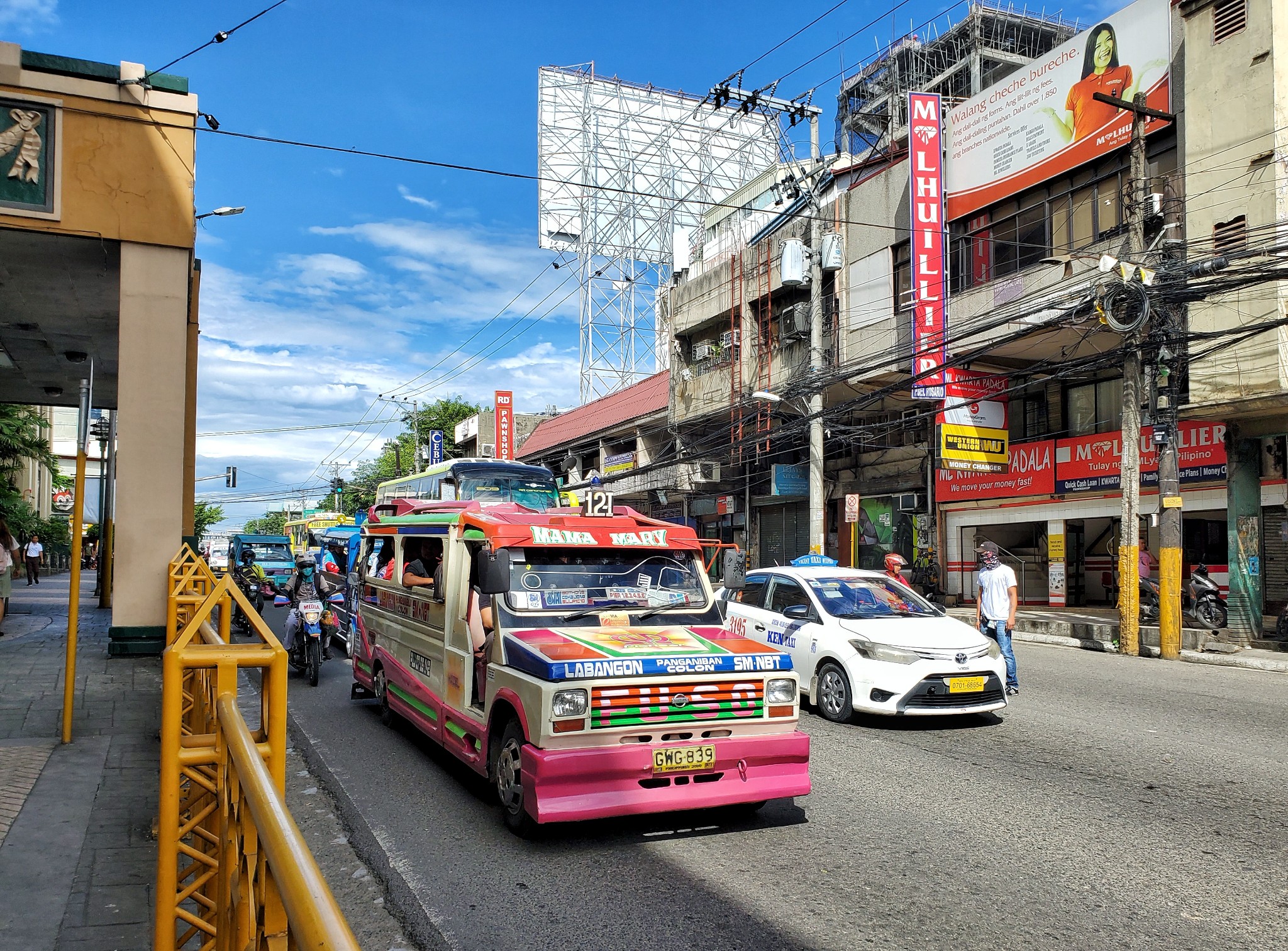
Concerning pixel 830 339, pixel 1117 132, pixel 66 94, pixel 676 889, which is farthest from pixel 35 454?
pixel 1117 132

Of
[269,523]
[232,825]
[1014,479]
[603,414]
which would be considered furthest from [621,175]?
[269,523]

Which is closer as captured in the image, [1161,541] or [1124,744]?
[1124,744]

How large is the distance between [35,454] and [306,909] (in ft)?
85.5

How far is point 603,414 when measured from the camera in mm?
43000

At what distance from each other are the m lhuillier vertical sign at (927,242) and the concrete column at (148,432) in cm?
1637

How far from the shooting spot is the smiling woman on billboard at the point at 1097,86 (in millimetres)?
20109

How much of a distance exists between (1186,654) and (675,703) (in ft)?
45.5

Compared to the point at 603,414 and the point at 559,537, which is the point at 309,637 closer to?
the point at 559,537

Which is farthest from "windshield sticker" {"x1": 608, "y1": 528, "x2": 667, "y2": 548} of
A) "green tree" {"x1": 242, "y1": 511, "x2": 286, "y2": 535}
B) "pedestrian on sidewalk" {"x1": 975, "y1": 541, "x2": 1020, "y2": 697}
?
"green tree" {"x1": 242, "y1": 511, "x2": 286, "y2": 535}

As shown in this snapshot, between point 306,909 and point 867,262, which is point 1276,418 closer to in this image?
point 867,262

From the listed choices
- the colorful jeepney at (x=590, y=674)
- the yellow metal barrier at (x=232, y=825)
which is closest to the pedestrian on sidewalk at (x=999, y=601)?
the colorful jeepney at (x=590, y=674)

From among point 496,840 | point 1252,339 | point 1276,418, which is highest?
point 1252,339

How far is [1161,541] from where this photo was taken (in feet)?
55.7

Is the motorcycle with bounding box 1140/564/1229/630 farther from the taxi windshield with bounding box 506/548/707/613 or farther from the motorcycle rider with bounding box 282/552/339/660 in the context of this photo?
the motorcycle rider with bounding box 282/552/339/660
